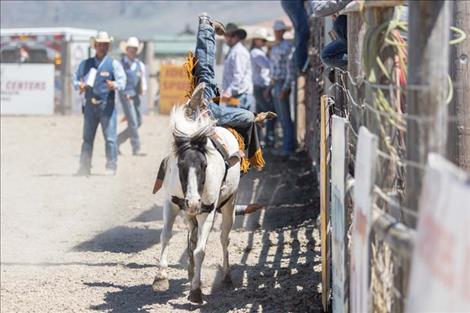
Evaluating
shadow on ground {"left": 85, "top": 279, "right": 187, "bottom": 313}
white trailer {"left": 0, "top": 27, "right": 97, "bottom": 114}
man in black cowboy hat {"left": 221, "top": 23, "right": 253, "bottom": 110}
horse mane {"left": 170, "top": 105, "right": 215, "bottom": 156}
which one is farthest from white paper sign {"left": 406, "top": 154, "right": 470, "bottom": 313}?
white trailer {"left": 0, "top": 27, "right": 97, "bottom": 114}

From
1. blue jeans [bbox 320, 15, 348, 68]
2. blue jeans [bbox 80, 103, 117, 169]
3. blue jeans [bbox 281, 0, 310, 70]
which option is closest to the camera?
blue jeans [bbox 320, 15, 348, 68]

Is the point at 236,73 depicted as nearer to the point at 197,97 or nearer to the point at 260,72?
the point at 260,72

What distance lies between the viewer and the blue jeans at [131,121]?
15.7 meters

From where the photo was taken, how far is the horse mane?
20.5ft

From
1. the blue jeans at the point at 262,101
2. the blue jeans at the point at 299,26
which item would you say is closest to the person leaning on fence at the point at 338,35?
the blue jeans at the point at 299,26

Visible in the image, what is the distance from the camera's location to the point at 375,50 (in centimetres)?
371

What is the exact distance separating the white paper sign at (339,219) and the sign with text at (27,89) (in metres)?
21.1

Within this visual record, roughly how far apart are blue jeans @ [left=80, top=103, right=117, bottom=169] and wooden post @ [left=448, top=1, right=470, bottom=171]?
847 cm

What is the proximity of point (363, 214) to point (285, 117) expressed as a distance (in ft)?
36.4

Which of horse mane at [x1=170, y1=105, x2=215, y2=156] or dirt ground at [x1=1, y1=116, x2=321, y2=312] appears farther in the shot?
dirt ground at [x1=1, y1=116, x2=321, y2=312]

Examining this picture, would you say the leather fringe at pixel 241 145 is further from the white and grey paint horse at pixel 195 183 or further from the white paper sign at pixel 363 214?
the white paper sign at pixel 363 214

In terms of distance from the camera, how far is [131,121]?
15.8 m

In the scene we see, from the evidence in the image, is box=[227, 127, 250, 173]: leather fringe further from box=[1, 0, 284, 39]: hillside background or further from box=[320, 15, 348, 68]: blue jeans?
box=[1, 0, 284, 39]: hillside background

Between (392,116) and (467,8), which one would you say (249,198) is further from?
(392,116)
